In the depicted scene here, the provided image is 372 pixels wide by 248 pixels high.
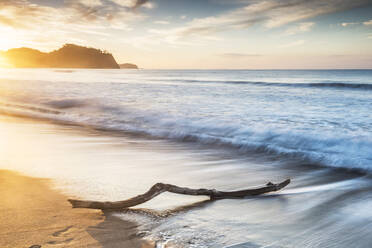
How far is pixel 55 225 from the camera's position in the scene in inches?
107

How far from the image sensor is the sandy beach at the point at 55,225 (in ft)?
7.93

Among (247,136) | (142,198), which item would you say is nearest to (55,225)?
(142,198)

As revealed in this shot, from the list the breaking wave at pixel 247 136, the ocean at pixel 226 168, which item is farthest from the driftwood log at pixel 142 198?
the breaking wave at pixel 247 136

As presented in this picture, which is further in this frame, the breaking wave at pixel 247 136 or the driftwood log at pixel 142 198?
the breaking wave at pixel 247 136

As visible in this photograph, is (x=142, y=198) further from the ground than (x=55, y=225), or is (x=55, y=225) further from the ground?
(x=142, y=198)

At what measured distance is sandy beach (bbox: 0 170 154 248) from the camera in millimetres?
2418

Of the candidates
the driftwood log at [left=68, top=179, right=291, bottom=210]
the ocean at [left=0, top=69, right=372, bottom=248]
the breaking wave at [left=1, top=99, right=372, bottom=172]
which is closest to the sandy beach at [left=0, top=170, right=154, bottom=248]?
the driftwood log at [left=68, top=179, right=291, bottom=210]

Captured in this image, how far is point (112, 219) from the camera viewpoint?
2.86 m

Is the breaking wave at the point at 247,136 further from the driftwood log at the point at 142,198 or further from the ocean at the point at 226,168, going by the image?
the driftwood log at the point at 142,198

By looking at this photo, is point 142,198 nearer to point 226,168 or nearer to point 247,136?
point 226,168

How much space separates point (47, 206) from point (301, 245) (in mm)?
2740

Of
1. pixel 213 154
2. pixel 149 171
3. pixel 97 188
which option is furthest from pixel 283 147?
pixel 97 188

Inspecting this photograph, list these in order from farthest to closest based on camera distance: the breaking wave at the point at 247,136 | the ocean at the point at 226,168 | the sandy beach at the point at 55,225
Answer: the breaking wave at the point at 247,136 → the ocean at the point at 226,168 → the sandy beach at the point at 55,225

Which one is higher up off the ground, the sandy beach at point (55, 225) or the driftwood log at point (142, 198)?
the driftwood log at point (142, 198)
